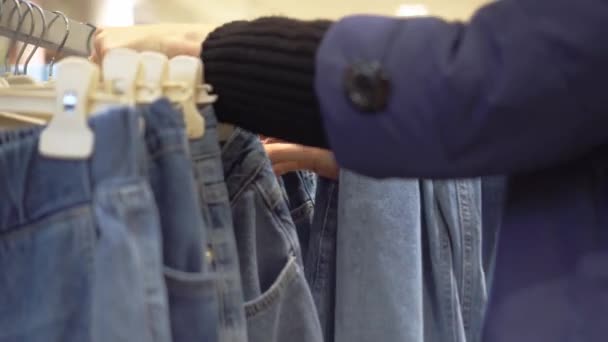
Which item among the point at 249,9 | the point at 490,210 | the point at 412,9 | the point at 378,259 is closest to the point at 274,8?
the point at 249,9

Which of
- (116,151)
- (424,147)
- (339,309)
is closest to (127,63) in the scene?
(116,151)

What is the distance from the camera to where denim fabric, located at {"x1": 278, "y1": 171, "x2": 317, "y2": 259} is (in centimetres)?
72

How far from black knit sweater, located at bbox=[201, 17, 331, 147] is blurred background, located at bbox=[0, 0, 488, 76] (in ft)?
3.72

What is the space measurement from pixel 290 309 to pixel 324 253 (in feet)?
0.36

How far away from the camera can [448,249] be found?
28.2 inches

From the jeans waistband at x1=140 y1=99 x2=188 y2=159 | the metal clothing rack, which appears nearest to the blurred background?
the metal clothing rack

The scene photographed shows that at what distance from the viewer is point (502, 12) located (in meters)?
0.36

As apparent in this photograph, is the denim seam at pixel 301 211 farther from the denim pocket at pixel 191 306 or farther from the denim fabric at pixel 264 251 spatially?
the denim pocket at pixel 191 306

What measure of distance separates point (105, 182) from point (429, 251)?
1.31ft

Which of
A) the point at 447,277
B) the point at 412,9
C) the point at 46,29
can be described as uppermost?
the point at 412,9

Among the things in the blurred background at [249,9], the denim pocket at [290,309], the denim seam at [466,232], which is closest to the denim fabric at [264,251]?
the denim pocket at [290,309]

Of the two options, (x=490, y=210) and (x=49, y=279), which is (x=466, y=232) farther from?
(x=49, y=279)

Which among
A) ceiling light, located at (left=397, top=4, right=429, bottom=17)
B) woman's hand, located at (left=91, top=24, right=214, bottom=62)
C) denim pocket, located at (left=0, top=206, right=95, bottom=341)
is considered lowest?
denim pocket, located at (left=0, top=206, right=95, bottom=341)

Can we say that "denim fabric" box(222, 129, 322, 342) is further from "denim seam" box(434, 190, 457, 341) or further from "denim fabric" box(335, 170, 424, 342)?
"denim seam" box(434, 190, 457, 341)
